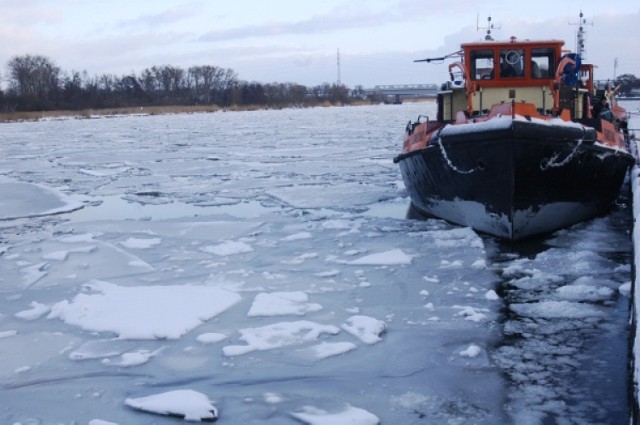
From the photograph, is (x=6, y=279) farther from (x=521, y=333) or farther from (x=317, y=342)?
(x=521, y=333)

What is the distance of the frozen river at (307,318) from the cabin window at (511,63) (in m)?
2.49

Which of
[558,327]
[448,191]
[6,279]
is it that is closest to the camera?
[558,327]

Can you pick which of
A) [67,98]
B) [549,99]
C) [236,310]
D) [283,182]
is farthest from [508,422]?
[67,98]

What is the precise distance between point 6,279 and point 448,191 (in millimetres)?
5074

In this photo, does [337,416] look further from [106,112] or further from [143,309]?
[106,112]

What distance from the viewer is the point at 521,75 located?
9.16 meters

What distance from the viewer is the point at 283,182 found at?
12.8 metres

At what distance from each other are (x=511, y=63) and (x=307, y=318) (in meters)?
5.95

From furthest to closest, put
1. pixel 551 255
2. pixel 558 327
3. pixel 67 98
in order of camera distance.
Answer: pixel 67 98, pixel 551 255, pixel 558 327

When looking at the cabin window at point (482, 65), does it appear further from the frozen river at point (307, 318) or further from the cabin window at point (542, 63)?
the frozen river at point (307, 318)

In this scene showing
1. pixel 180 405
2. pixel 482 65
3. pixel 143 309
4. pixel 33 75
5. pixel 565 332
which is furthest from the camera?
pixel 33 75

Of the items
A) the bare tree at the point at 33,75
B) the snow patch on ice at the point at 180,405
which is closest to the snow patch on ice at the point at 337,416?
the snow patch on ice at the point at 180,405

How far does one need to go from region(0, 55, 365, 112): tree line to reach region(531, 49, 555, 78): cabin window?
6329 cm

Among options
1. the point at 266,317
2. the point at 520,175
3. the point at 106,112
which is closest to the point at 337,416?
the point at 266,317
